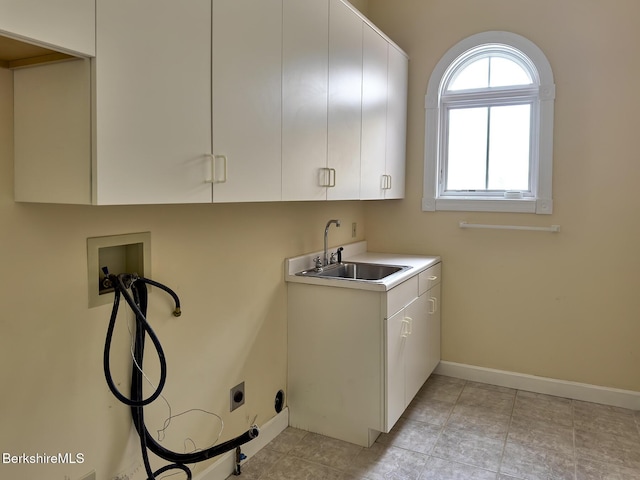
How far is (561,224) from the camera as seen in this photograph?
322 centimetres

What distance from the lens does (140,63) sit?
1366mm

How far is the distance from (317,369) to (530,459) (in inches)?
46.3

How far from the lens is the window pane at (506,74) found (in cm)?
337

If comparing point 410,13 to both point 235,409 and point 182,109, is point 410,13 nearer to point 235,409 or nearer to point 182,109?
point 182,109

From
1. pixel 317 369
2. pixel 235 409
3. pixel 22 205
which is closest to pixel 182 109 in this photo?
pixel 22 205

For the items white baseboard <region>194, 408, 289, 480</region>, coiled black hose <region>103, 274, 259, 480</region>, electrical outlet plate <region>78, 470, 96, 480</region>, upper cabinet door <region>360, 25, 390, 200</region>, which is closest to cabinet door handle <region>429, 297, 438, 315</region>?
upper cabinet door <region>360, 25, 390, 200</region>

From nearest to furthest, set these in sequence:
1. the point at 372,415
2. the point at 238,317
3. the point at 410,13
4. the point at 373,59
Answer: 1. the point at 238,317
2. the point at 372,415
3. the point at 373,59
4. the point at 410,13

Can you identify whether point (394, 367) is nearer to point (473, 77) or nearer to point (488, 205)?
point (488, 205)

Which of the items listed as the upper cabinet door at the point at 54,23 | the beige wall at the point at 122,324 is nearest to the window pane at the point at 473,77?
the beige wall at the point at 122,324

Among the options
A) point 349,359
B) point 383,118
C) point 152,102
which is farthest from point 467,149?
point 152,102

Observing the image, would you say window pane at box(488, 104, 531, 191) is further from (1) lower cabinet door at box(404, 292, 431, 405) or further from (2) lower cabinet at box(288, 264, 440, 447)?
(2) lower cabinet at box(288, 264, 440, 447)

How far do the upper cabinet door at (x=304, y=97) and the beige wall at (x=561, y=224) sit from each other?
1.43 meters

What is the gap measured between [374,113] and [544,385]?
2.16 metres

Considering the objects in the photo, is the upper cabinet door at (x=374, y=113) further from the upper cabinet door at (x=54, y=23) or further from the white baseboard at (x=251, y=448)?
the upper cabinet door at (x=54, y=23)
